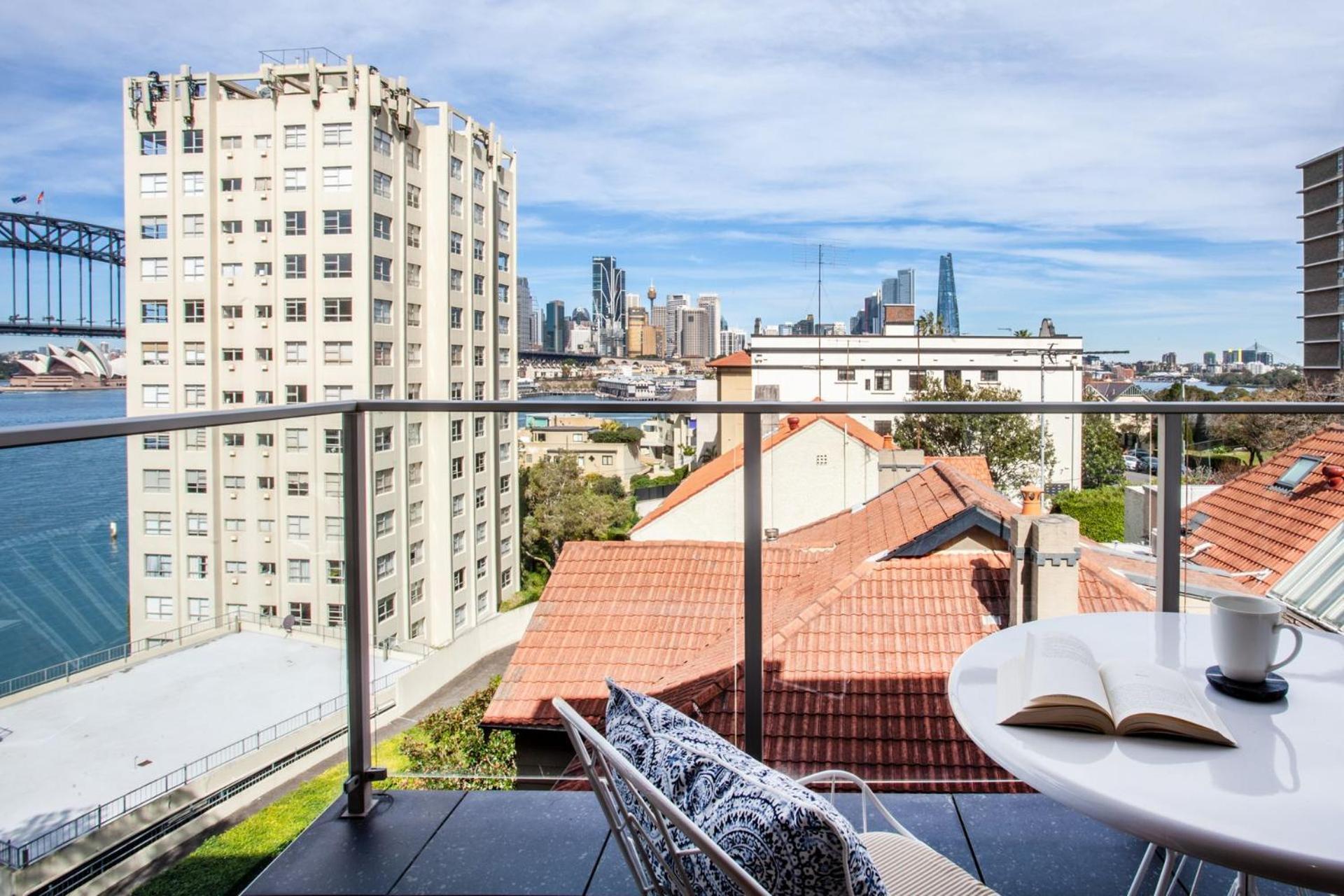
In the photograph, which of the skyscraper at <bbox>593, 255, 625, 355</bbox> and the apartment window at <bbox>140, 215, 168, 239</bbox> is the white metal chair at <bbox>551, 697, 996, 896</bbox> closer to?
the skyscraper at <bbox>593, 255, 625, 355</bbox>

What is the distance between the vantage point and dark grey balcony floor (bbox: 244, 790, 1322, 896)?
5.85 feet

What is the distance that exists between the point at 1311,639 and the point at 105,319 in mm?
39018

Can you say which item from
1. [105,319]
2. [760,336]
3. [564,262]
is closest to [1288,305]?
[760,336]

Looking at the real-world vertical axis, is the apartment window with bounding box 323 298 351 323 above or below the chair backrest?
above

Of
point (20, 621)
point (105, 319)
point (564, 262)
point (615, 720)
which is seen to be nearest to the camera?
point (615, 720)

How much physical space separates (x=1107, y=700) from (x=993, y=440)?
3.99 ft

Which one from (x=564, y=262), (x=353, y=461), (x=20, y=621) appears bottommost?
(x=20, y=621)

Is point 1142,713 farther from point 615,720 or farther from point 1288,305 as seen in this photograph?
point 1288,305

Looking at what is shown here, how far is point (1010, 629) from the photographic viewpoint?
1.44 metres

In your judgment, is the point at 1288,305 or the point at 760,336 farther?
the point at 1288,305

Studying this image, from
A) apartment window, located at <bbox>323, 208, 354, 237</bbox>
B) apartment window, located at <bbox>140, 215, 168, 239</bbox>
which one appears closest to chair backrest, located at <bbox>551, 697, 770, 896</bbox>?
apartment window, located at <bbox>323, 208, 354, 237</bbox>

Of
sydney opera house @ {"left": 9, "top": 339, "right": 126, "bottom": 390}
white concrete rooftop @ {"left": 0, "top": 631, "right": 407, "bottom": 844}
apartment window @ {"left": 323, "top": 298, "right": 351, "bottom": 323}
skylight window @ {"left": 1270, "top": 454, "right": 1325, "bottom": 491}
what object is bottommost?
white concrete rooftop @ {"left": 0, "top": 631, "right": 407, "bottom": 844}

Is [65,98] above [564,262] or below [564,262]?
above

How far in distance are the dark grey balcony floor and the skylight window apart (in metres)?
1.17
